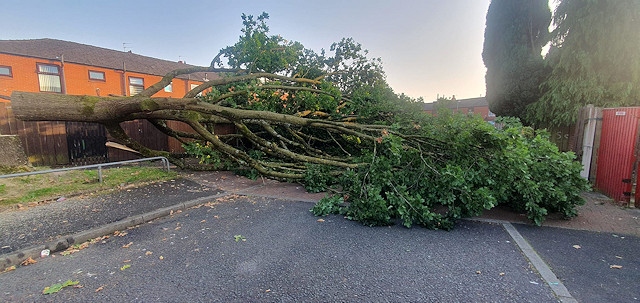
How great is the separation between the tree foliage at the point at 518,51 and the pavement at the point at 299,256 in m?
7.30

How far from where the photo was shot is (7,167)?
7020mm

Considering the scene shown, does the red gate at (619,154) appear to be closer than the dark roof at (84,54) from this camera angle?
Yes

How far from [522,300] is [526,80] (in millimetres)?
11324

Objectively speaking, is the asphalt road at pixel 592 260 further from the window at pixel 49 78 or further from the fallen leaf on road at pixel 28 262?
the window at pixel 49 78

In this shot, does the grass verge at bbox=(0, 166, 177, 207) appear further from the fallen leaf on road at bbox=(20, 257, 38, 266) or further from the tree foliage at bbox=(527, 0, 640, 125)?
the tree foliage at bbox=(527, 0, 640, 125)

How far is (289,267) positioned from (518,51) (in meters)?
13.1

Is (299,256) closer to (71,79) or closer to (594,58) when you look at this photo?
(594,58)

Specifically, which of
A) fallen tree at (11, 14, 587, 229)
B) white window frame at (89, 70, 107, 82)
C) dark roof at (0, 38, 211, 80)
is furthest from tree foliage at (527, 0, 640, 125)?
white window frame at (89, 70, 107, 82)

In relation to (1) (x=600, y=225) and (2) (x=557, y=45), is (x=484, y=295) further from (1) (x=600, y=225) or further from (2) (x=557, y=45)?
(2) (x=557, y=45)

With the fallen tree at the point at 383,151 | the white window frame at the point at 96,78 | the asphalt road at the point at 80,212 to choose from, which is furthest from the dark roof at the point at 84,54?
the asphalt road at the point at 80,212

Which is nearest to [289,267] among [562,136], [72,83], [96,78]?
[562,136]

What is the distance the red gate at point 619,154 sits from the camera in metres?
5.61

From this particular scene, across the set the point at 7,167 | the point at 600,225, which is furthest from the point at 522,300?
the point at 7,167

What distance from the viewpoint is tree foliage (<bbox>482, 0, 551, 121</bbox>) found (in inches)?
442
